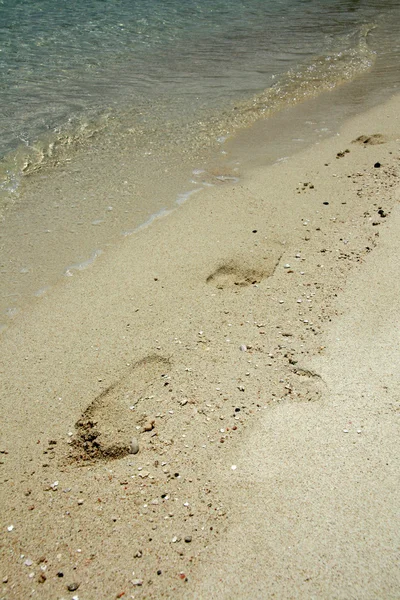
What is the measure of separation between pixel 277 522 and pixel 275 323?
1353mm

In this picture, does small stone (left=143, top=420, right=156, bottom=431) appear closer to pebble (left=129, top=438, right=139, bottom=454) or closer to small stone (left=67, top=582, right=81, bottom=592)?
pebble (left=129, top=438, right=139, bottom=454)

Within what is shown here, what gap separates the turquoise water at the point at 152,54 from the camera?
23.3ft

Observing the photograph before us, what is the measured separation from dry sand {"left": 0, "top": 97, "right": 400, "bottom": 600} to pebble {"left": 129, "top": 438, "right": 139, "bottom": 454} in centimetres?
2

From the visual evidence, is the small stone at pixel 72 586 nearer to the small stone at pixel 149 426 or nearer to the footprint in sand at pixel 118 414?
the footprint in sand at pixel 118 414

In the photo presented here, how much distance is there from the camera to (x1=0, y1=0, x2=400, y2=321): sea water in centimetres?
473

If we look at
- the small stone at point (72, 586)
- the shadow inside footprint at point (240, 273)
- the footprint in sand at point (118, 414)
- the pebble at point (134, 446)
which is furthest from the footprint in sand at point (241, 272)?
the small stone at point (72, 586)

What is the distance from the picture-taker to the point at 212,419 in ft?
9.02

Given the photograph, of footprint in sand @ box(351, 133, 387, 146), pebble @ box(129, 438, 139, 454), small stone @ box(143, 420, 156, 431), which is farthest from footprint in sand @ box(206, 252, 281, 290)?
footprint in sand @ box(351, 133, 387, 146)

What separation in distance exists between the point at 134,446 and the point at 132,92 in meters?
6.29

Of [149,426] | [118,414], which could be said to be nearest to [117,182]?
[118,414]

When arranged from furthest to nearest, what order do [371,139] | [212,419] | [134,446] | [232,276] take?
[371,139]
[232,276]
[212,419]
[134,446]

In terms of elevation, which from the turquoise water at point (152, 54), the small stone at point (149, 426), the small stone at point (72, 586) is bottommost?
the small stone at point (72, 586)

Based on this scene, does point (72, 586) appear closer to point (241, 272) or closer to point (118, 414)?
point (118, 414)

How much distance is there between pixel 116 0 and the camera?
12.9 m
